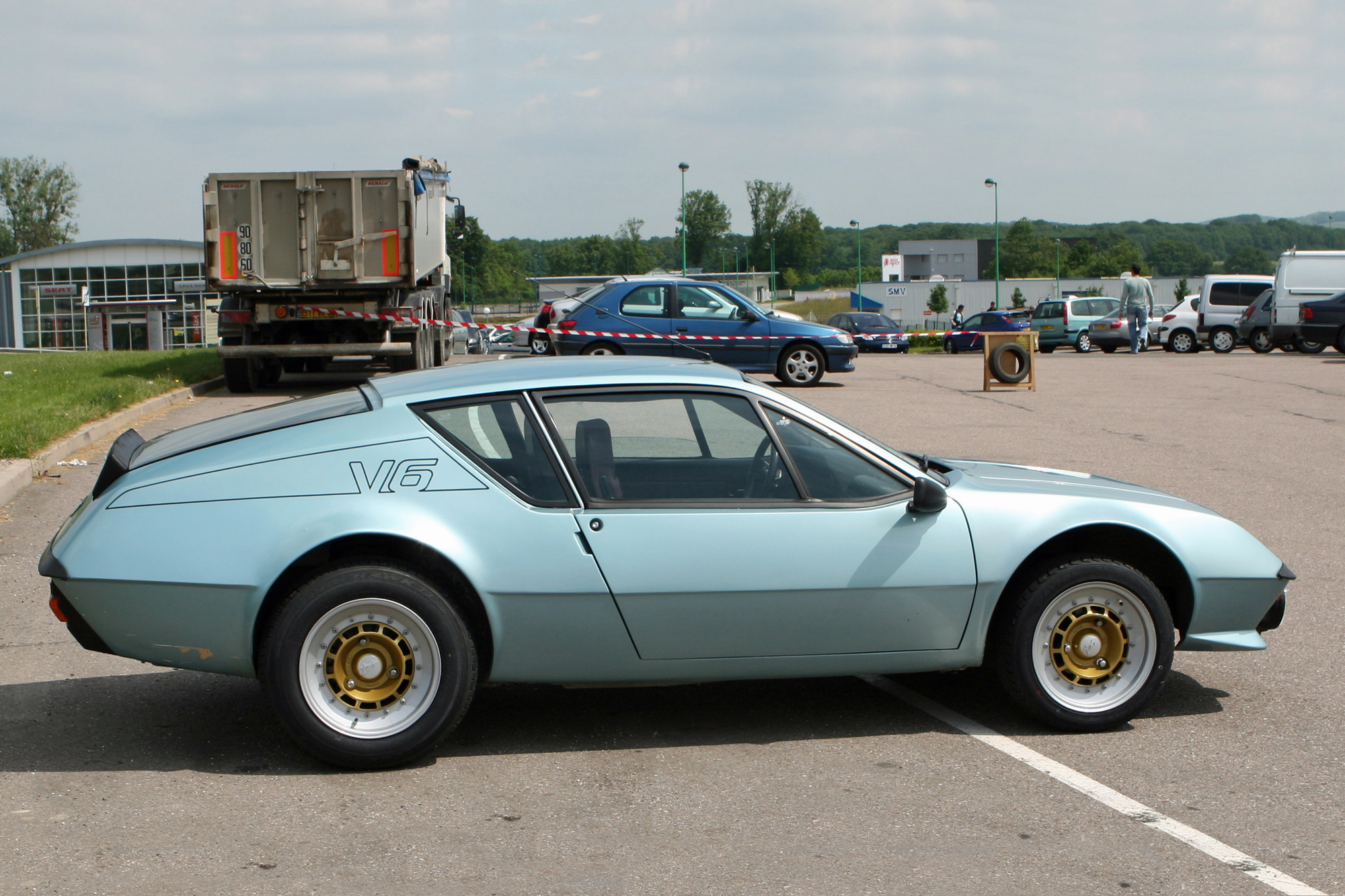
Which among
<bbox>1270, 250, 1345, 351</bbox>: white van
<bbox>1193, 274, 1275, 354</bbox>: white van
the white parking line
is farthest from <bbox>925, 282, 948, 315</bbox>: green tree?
the white parking line

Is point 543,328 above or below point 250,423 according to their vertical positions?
above

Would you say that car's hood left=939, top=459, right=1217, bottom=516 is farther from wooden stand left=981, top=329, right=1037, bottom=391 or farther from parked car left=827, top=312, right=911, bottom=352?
parked car left=827, top=312, right=911, bottom=352

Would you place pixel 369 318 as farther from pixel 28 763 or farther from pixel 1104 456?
pixel 28 763

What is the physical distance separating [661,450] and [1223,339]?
2971 cm

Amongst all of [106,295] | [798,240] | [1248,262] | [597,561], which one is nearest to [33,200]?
[106,295]

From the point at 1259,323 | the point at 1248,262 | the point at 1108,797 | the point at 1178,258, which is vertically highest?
the point at 1178,258

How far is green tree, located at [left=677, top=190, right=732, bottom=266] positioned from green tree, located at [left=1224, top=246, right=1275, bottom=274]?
67.6 meters

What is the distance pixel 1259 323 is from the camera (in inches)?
1166

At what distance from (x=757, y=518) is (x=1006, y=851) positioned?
1333 millimetres

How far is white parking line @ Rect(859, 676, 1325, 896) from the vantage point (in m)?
3.29

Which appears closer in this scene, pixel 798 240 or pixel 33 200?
pixel 33 200

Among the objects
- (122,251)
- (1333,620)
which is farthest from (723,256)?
(1333,620)

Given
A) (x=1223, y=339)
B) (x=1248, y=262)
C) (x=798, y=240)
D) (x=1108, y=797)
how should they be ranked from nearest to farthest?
(x=1108, y=797) < (x=1223, y=339) < (x=798, y=240) < (x=1248, y=262)

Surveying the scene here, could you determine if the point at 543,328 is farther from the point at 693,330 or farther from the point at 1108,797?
the point at 1108,797
